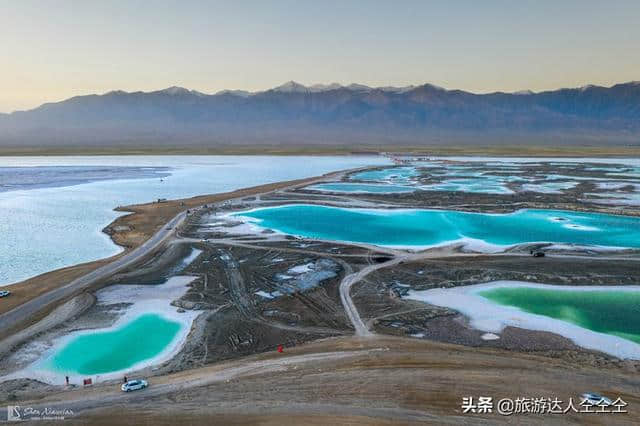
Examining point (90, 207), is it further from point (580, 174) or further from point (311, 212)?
point (580, 174)

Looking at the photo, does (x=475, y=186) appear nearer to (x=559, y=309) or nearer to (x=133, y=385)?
(x=559, y=309)

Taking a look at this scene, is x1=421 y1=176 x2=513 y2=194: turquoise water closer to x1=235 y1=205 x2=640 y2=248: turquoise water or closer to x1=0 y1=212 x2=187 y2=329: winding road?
x1=235 y1=205 x2=640 y2=248: turquoise water

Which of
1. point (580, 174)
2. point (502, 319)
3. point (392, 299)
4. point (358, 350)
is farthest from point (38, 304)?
point (580, 174)

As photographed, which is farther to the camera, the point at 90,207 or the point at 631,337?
the point at 90,207

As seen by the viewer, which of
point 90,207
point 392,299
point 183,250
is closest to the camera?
point 392,299

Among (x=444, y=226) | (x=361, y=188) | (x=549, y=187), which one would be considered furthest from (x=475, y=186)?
(x=444, y=226)

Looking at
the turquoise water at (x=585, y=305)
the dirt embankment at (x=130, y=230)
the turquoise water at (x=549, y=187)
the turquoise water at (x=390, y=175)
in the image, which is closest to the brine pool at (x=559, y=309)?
the turquoise water at (x=585, y=305)

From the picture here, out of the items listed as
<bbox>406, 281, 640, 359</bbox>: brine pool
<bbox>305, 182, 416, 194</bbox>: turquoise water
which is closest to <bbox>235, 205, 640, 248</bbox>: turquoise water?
<bbox>406, 281, 640, 359</bbox>: brine pool

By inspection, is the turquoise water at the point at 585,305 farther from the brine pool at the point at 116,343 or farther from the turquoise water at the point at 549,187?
the turquoise water at the point at 549,187
